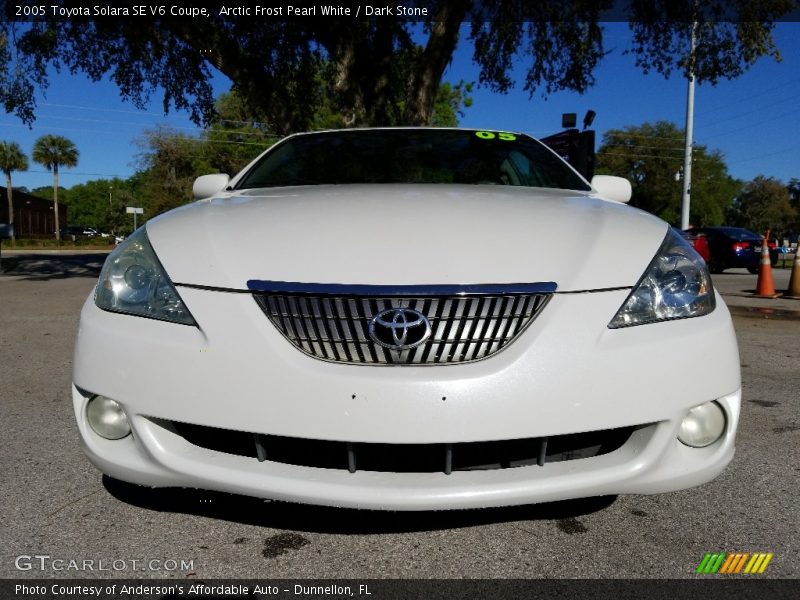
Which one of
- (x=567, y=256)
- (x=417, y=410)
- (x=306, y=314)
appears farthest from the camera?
(x=567, y=256)

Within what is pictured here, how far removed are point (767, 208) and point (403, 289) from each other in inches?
3216

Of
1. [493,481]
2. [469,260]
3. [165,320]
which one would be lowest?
[493,481]

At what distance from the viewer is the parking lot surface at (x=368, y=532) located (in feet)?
5.71

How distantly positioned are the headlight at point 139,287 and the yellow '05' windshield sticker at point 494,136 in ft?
6.35

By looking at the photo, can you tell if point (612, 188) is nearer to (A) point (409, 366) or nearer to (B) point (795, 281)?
(A) point (409, 366)

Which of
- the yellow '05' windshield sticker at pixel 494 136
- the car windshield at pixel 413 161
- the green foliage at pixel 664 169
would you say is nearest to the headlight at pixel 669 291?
the car windshield at pixel 413 161

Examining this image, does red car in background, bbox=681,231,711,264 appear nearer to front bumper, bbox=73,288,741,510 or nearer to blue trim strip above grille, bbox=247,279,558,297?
front bumper, bbox=73,288,741,510

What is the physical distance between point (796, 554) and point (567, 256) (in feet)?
3.48

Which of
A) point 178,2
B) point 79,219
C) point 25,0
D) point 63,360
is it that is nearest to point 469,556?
point 63,360

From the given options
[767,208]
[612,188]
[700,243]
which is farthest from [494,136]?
[767,208]

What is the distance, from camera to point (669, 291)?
5.90ft

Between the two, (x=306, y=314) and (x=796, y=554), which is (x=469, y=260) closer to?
(x=306, y=314)

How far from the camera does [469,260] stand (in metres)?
1.70

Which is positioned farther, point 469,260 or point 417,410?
point 469,260
